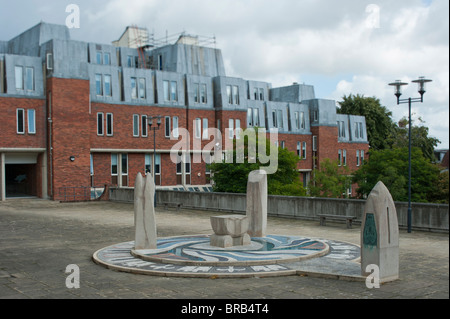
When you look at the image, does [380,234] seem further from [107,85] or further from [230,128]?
[230,128]

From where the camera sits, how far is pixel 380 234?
35.2ft

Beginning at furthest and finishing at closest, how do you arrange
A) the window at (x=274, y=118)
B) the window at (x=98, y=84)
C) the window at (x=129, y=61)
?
the window at (x=274, y=118)
the window at (x=129, y=61)
the window at (x=98, y=84)

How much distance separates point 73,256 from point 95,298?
5207 mm

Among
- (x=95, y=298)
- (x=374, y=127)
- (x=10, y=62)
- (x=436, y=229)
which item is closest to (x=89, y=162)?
(x=10, y=62)

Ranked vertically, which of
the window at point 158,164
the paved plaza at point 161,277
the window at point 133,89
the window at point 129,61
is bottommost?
the paved plaza at point 161,277

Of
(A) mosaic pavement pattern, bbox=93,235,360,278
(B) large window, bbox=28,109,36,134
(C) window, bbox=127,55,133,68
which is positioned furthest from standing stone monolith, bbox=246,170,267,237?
(C) window, bbox=127,55,133,68

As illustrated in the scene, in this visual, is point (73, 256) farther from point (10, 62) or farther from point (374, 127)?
point (374, 127)

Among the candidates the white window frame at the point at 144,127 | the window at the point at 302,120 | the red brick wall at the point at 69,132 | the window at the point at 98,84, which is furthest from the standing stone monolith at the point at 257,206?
the window at the point at 302,120

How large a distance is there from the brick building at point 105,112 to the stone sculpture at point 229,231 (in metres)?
20.5

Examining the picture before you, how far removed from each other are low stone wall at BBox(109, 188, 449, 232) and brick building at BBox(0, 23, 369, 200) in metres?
5.54

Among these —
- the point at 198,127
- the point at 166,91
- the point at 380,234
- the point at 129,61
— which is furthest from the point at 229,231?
the point at 129,61

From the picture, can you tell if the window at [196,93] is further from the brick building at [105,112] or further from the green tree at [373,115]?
the green tree at [373,115]

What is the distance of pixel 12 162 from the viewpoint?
40625 millimetres

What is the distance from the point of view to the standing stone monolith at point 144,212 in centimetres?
1461
